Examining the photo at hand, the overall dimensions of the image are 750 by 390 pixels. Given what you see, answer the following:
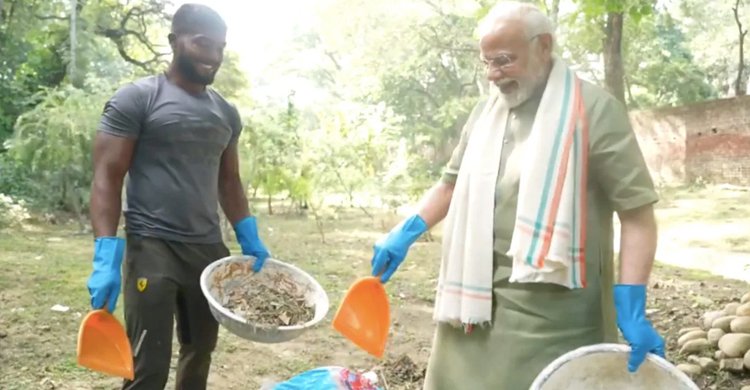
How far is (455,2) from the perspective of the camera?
18391 mm

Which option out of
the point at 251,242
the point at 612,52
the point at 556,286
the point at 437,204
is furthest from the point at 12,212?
the point at 556,286

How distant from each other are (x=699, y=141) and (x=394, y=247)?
14195 millimetres

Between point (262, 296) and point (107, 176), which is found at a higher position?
point (107, 176)

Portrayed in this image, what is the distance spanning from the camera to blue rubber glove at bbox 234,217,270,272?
2580 millimetres

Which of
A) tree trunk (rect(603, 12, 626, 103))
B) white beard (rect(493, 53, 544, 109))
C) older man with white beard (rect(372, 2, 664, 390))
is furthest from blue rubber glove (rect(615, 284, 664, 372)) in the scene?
tree trunk (rect(603, 12, 626, 103))

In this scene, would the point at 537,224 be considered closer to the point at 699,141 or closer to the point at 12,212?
the point at 12,212

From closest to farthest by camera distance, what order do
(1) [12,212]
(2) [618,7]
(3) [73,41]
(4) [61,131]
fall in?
(2) [618,7], (4) [61,131], (1) [12,212], (3) [73,41]

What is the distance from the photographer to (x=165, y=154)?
91.0 inches

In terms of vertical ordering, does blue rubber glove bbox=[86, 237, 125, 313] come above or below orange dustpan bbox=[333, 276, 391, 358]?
above

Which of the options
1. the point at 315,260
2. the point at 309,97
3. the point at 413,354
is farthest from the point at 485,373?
the point at 309,97

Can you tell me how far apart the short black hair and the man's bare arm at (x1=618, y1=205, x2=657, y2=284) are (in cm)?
137

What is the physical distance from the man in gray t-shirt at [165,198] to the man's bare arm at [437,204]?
2.33 ft

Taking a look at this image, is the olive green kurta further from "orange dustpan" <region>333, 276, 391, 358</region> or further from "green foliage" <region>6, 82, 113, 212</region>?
"green foliage" <region>6, 82, 113, 212</region>

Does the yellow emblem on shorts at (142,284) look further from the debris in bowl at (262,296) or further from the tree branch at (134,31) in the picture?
the tree branch at (134,31)
